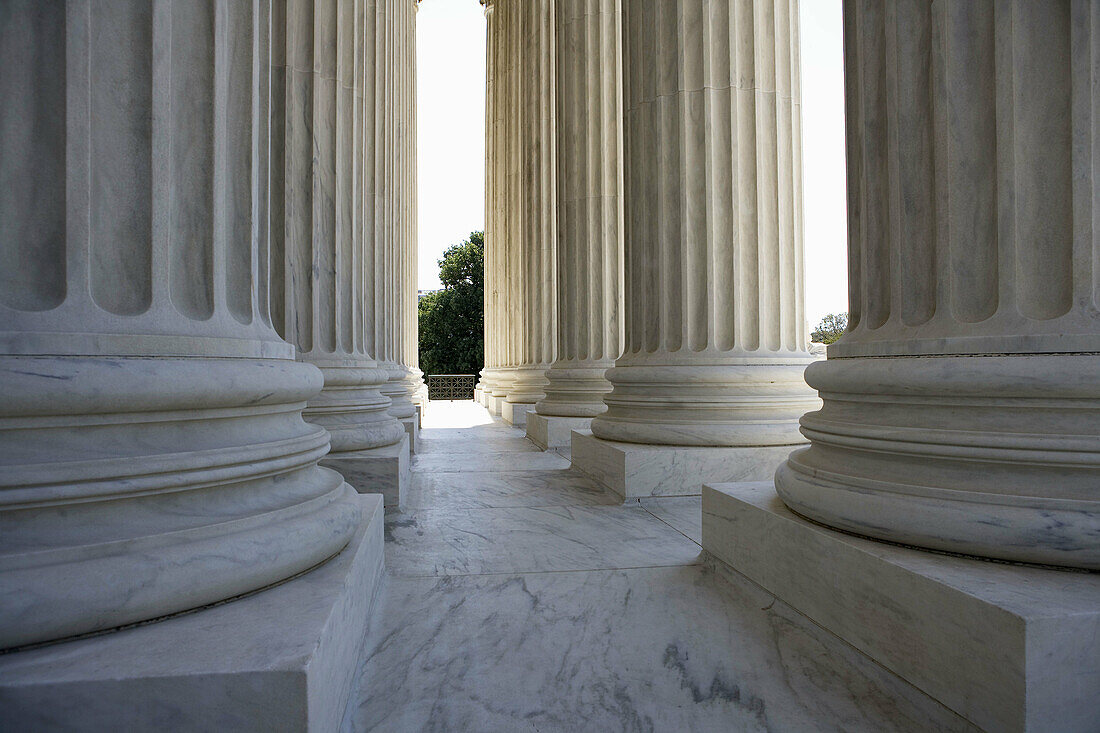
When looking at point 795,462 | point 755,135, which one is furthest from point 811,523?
point 755,135

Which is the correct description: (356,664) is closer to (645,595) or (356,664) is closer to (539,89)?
(645,595)

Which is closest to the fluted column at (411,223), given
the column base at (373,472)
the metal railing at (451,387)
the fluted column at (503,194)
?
the fluted column at (503,194)

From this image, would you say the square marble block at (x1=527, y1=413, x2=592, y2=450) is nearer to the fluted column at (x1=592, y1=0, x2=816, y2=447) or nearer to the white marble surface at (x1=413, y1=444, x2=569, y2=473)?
the white marble surface at (x1=413, y1=444, x2=569, y2=473)

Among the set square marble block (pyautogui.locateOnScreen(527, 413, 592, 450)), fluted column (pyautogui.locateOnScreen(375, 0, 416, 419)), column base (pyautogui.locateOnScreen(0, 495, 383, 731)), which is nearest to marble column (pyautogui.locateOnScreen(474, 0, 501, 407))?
square marble block (pyautogui.locateOnScreen(527, 413, 592, 450))

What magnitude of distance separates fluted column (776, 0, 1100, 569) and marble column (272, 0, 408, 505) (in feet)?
52.1

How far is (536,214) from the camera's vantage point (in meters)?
64.7

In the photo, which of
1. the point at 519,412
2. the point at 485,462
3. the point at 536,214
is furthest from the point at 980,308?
the point at 536,214

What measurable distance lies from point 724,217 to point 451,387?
482ft

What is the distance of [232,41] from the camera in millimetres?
13766

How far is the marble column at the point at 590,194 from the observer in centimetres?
4531

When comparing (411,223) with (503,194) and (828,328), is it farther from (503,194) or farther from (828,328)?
(828,328)

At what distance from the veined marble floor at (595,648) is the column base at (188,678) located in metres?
2.03

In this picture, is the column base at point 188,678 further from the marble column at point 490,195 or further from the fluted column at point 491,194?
the marble column at point 490,195

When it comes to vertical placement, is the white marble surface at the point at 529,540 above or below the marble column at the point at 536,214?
below
